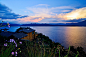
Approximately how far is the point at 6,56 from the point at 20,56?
107cm

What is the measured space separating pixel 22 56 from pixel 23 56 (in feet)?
0.21

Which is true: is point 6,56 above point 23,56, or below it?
above

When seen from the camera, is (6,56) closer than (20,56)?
Yes

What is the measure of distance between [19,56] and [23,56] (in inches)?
9.8

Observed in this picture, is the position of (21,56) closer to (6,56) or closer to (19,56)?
(19,56)

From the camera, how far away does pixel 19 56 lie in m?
3.82

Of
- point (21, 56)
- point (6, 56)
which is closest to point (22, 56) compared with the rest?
point (21, 56)

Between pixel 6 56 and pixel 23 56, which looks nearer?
pixel 6 56

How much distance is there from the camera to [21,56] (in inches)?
150

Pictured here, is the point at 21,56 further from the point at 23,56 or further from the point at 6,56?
the point at 6,56

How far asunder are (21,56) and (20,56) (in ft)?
0.21

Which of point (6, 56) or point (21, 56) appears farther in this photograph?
point (21, 56)

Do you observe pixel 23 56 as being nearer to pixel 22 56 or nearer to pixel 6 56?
pixel 22 56

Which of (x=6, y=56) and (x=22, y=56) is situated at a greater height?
(x=6, y=56)
